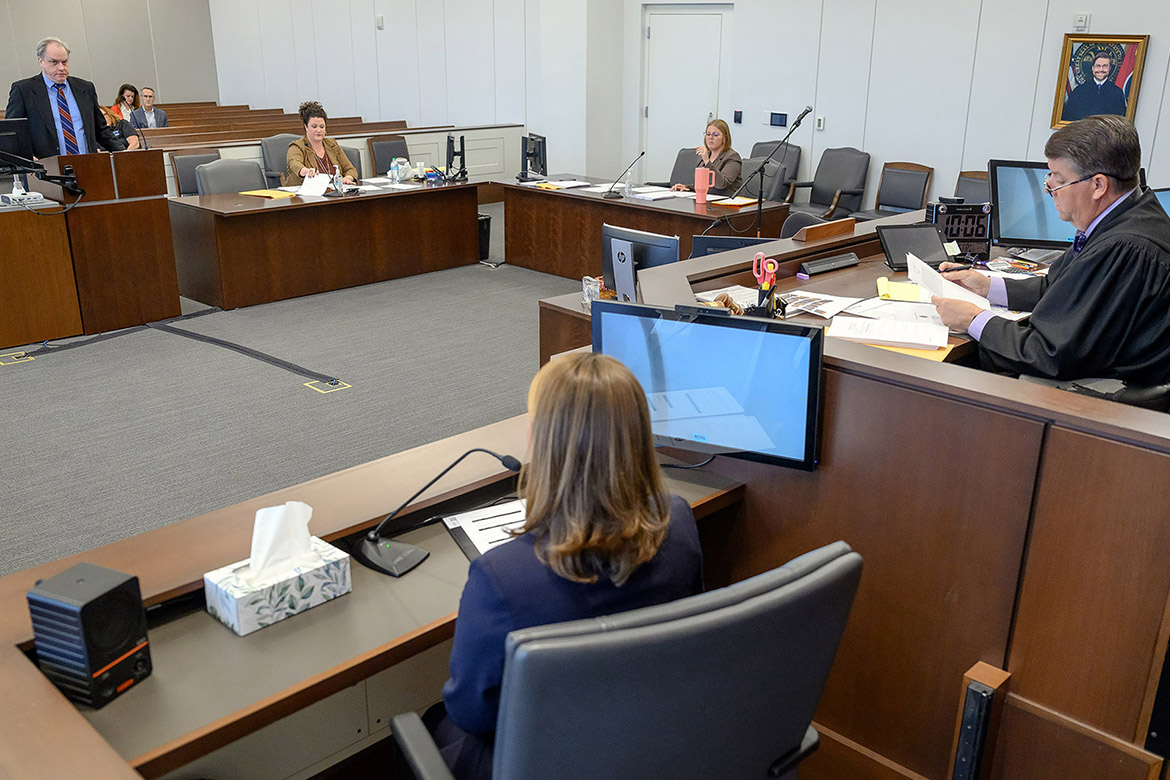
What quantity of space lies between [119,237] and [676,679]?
561 centimetres

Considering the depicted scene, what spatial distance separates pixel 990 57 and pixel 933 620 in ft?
20.0

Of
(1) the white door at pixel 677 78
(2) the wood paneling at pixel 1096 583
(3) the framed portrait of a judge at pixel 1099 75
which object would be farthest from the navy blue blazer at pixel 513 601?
(1) the white door at pixel 677 78

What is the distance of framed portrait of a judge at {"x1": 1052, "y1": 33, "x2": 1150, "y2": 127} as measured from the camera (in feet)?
20.6

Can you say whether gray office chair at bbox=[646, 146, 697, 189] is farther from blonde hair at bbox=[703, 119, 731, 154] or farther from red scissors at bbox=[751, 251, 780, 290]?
red scissors at bbox=[751, 251, 780, 290]

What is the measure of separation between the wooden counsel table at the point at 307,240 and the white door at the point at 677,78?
273 cm

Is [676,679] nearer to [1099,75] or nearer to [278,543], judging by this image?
[278,543]

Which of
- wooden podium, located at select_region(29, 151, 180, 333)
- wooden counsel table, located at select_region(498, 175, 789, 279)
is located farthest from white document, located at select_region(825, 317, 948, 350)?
wooden podium, located at select_region(29, 151, 180, 333)

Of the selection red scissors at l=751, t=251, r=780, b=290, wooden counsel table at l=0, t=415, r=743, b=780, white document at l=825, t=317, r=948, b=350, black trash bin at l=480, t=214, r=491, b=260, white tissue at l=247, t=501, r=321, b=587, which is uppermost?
red scissors at l=751, t=251, r=780, b=290

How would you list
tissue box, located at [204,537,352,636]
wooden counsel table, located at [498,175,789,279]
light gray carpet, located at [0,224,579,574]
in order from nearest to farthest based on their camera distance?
tissue box, located at [204,537,352,636] < light gray carpet, located at [0,224,579,574] < wooden counsel table, located at [498,175,789,279]

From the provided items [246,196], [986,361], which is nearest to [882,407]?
[986,361]

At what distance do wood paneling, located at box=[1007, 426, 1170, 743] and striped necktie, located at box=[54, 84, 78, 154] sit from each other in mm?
6407

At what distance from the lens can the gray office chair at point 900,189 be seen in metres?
7.36

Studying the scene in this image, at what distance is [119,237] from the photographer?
18.8 feet

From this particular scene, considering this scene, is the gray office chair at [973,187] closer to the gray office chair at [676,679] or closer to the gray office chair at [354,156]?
the gray office chair at [354,156]
